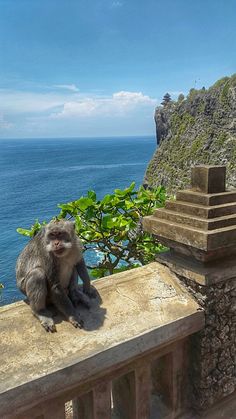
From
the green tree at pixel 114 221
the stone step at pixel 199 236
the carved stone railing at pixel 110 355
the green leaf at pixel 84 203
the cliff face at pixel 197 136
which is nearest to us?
the carved stone railing at pixel 110 355

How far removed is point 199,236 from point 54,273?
3.57 ft

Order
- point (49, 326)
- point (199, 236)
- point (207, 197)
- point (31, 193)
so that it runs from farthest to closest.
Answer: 1. point (31, 193)
2. point (207, 197)
3. point (199, 236)
4. point (49, 326)

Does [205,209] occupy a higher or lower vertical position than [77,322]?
higher

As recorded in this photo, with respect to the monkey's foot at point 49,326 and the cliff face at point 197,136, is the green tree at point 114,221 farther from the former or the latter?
the cliff face at point 197,136

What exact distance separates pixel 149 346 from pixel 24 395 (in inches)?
33.7

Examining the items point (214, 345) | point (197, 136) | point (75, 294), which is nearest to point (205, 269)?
point (214, 345)

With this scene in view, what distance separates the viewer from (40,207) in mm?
59812

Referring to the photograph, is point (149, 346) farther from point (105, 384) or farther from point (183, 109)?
point (183, 109)

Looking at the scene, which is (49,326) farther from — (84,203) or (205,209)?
(84,203)

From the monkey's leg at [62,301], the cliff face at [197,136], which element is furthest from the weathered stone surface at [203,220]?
the cliff face at [197,136]

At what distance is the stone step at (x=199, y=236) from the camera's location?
252 cm

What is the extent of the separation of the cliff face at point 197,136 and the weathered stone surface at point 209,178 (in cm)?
5724

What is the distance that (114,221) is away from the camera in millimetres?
4289

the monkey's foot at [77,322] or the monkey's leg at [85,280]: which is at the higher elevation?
the monkey's leg at [85,280]
